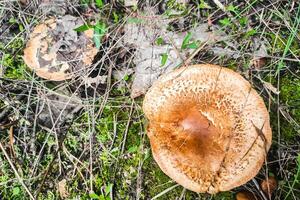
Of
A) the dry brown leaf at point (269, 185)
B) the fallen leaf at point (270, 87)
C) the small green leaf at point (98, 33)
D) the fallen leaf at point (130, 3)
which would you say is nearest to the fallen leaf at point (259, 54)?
the fallen leaf at point (270, 87)

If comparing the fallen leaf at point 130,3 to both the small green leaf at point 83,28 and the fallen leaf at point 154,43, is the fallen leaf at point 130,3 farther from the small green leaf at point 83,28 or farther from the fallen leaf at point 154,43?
the small green leaf at point 83,28

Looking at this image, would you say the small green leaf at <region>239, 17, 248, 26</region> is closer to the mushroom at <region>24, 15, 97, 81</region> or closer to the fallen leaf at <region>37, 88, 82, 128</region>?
the mushroom at <region>24, 15, 97, 81</region>

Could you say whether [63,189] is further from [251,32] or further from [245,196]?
[251,32]

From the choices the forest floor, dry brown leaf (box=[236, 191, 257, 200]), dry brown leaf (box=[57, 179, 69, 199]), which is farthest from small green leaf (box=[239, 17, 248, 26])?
dry brown leaf (box=[57, 179, 69, 199])

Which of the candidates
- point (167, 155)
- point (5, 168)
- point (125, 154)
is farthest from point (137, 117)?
point (5, 168)

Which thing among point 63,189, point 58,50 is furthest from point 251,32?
point 63,189

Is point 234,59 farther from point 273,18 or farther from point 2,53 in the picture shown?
point 2,53
